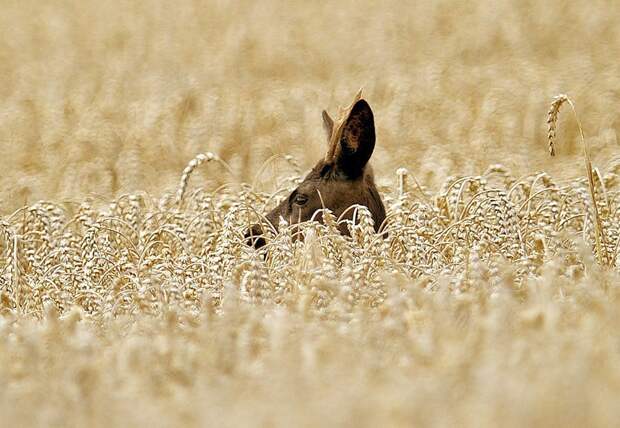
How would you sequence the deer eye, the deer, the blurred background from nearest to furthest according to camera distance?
1. the deer
2. the deer eye
3. the blurred background

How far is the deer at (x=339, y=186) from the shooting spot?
228 inches

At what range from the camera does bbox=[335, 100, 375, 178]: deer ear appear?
18.6ft

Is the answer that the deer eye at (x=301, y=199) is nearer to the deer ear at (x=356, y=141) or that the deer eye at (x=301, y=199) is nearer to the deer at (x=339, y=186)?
the deer at (x=339, y=186)

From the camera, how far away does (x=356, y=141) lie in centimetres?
579

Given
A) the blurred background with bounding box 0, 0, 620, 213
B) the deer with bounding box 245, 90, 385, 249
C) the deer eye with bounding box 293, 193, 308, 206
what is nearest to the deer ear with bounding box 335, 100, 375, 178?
the deer with bounding box 245, 90, 385, 249

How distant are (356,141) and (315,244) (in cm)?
134

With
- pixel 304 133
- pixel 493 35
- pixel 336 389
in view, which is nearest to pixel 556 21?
pixel 493 35

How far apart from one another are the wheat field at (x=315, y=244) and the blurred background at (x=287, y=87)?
4 cm

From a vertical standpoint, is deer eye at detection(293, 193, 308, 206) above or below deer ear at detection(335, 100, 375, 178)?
below

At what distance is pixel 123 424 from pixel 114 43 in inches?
560

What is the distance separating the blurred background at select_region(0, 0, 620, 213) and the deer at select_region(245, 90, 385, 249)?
1894 mm

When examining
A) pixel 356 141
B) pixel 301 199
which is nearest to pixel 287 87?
pixel 301 199

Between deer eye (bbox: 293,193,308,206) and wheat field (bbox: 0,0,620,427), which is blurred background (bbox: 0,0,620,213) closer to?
wheat field (bbox: 0,0,620,427)

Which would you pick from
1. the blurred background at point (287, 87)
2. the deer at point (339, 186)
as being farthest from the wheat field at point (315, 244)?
the deer at point (339, 186)
